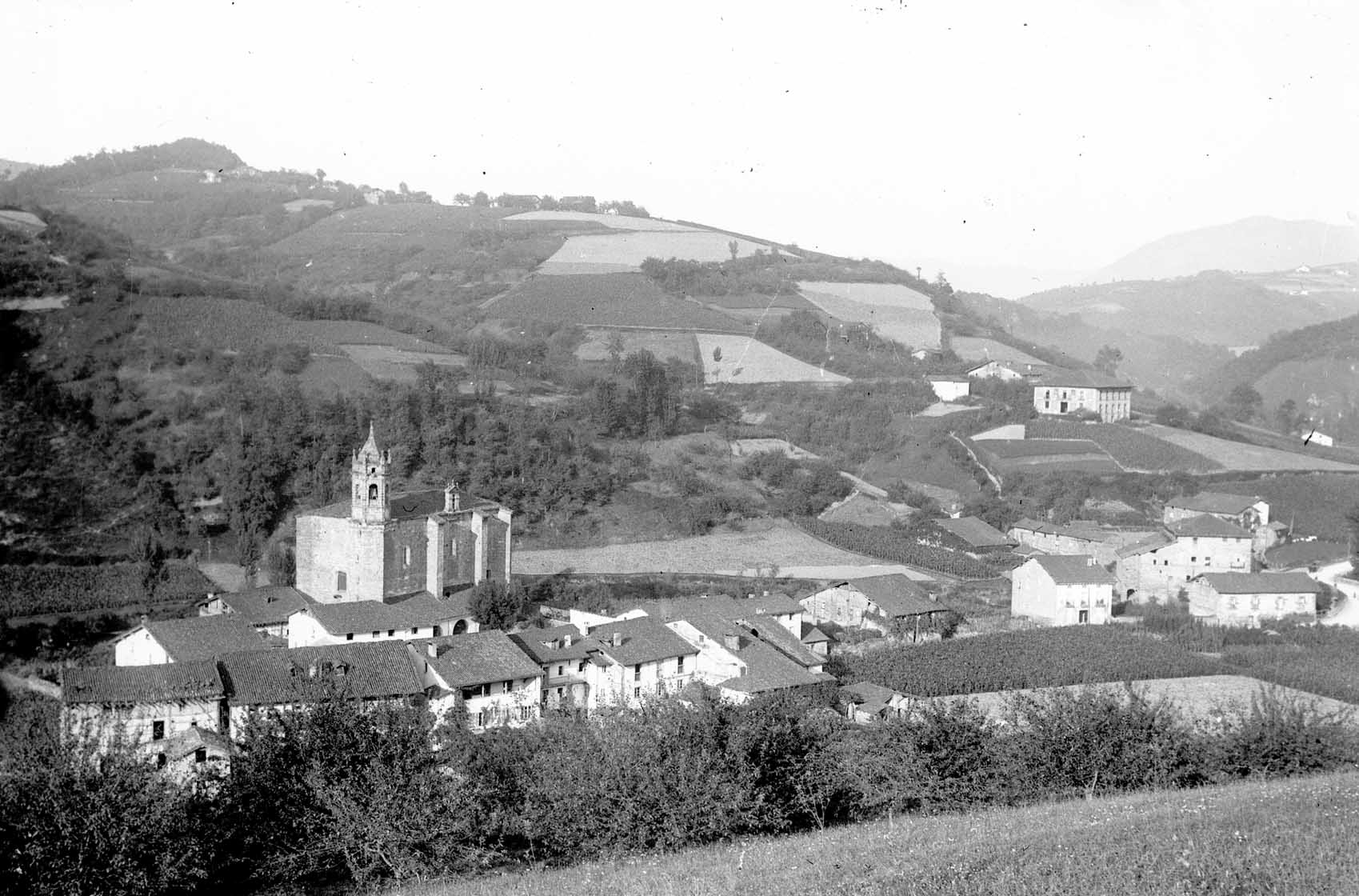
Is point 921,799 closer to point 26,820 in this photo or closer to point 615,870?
point 615,870

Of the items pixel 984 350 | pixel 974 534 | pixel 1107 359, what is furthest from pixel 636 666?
pixel 1107 359

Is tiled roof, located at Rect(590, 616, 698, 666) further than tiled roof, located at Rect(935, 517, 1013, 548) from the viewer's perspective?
No

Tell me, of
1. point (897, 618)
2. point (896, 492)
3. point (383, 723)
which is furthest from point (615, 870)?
point (896, 492)

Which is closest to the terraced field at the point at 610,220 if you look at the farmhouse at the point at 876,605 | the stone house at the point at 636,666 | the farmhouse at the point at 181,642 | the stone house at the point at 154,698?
the farmhouse at the point at 876,605

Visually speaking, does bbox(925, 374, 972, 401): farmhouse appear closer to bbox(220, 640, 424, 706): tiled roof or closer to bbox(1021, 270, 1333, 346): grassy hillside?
bbox(220, 640, 424, 706): tiled roof

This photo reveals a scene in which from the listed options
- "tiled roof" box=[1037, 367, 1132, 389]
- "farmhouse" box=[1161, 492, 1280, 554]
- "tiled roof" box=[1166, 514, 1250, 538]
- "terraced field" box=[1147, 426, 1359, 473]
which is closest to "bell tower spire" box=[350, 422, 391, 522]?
"tiled roof" box=[1166, 514, 1250, 538]

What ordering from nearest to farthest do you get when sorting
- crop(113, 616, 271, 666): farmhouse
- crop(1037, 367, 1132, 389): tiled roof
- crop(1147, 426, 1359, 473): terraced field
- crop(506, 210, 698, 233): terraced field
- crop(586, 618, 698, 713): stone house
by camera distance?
crop(113, 616, 271, 666): farmhouse → crop(586, 618, 698, 713): stone house → crop(1147, 426, 1359, 473): terraced field → crop(1037, 367, 1132, 389): tiled roof → crop(506, 210, 698, 233): terraced field
